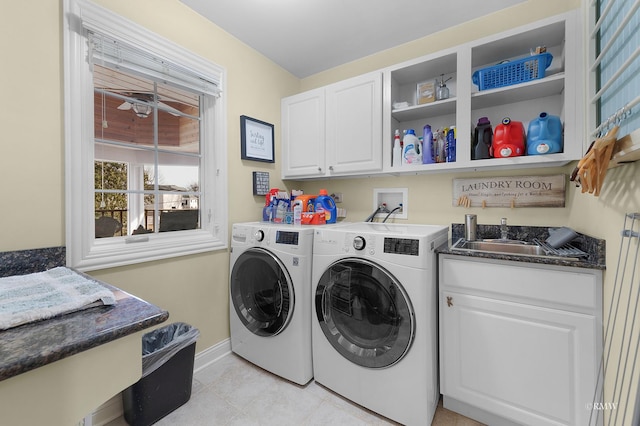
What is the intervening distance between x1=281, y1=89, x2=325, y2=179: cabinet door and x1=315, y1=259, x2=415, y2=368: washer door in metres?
1.05

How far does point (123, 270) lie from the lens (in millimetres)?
1558

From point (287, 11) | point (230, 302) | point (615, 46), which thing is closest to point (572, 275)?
point (615, 46)

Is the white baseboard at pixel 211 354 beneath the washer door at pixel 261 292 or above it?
beneath

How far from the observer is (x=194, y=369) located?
192 centimetres

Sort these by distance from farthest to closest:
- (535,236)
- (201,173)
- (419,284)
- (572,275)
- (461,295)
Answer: (201,173) < (535,236) < (461,295) < (419,284) < (572,275)

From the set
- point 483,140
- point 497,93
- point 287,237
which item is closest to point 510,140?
point 483,140

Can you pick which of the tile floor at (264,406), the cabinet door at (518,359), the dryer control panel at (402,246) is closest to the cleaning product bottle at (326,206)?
the dryer control panel at (402,246)

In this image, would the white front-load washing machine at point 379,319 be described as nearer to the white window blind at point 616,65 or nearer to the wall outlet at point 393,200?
the wall outlet at point 393,200

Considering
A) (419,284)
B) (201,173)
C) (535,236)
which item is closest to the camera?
(419,284)

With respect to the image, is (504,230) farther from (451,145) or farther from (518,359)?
(518,359)

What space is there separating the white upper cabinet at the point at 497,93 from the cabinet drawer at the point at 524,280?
0.65m

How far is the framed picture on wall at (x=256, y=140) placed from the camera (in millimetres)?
2223

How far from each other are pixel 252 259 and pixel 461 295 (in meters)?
1.34

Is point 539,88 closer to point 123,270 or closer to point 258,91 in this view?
point 258,91
